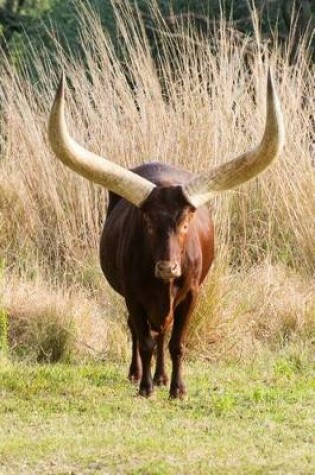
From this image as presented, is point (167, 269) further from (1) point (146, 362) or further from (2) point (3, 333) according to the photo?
(2) point (3, 333)

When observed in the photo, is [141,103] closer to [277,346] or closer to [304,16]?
[277,346]

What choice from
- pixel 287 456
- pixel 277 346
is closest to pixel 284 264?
pixel 277 346

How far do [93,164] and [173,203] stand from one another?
0.50m

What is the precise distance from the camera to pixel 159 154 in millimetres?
10703

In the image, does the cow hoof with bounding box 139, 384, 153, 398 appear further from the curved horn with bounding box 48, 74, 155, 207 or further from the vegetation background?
the curved horn with bounding box 48, 74, 155, 207

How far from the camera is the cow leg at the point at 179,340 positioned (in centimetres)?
759

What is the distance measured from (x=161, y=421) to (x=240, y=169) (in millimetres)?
1407

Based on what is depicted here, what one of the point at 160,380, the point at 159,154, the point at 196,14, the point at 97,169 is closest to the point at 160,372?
the point at 160,380

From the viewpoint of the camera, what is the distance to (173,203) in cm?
714

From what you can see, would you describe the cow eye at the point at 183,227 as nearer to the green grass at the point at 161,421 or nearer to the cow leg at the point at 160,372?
the green grass at the point at 161,421

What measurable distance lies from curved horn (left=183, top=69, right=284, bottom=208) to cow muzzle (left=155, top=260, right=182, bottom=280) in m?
0.40

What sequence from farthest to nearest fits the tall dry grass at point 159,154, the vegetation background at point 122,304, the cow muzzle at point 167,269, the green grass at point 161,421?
the tall dry grass at point 159,154 → the cow muzzle at point 167,269 → the vegetation background at point 122,304 → the green grass at point 161,421

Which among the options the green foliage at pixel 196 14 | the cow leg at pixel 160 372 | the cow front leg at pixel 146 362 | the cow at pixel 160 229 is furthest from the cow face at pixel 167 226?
the green foliage at pixel 196 14

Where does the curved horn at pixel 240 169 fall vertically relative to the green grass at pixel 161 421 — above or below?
above
